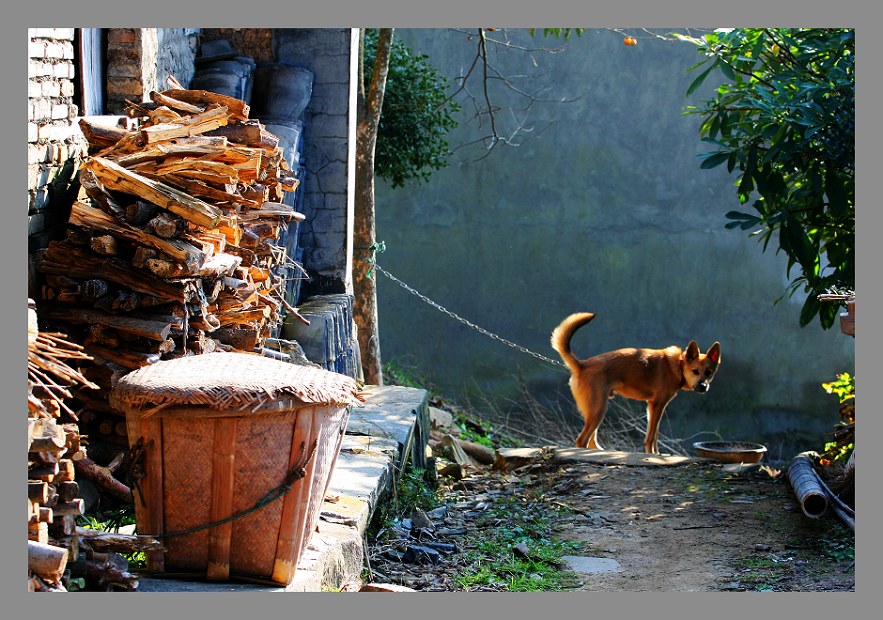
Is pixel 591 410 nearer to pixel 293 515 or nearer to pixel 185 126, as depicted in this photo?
pixel 185 126

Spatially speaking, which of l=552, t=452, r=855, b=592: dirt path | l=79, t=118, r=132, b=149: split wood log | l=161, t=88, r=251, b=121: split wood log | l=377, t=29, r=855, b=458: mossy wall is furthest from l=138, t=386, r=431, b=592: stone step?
l=377, t=29, r=855, b=458: mossy wall

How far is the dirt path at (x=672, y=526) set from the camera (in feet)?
16.5

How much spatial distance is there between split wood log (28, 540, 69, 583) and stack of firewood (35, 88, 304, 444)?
1.23m

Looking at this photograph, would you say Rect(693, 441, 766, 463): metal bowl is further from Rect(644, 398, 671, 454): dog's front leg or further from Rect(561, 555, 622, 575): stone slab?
Rect(561, 555, 622, 575): stone slab

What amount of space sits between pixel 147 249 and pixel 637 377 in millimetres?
5844

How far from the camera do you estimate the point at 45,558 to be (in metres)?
2.72

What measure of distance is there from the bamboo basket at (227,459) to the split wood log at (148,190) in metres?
0.89

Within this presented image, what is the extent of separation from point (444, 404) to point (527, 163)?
10.5 feet

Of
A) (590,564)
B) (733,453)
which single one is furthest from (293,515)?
(733,453)

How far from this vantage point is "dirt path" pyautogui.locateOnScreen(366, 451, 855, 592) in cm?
503

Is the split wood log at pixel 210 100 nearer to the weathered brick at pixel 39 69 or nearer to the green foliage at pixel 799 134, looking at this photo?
the weathered brick at pixel 39 69

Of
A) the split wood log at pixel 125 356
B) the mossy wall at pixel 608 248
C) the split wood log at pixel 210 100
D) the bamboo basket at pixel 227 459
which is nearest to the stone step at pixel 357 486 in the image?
the bamboo basket at pixel 227 459

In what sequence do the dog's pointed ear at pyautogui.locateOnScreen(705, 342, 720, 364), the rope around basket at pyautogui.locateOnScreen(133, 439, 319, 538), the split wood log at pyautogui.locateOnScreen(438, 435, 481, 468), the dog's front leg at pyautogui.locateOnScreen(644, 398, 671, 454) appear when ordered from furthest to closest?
the dog's front leg at pyautogui.locateOnScreen(644, 398, 671, 454)
the dog's pointed ear at pyautogui.locateOnScreen(705, 342, 720, 364)
the split wood log at pyautogui.locateOnScreen(438, 435, 481, 468)
the rope around basket at pyautogui.locateOnScreen(133, 439, 319, 538)

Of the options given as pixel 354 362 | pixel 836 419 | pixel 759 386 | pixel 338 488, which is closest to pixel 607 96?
pixel 759 386
